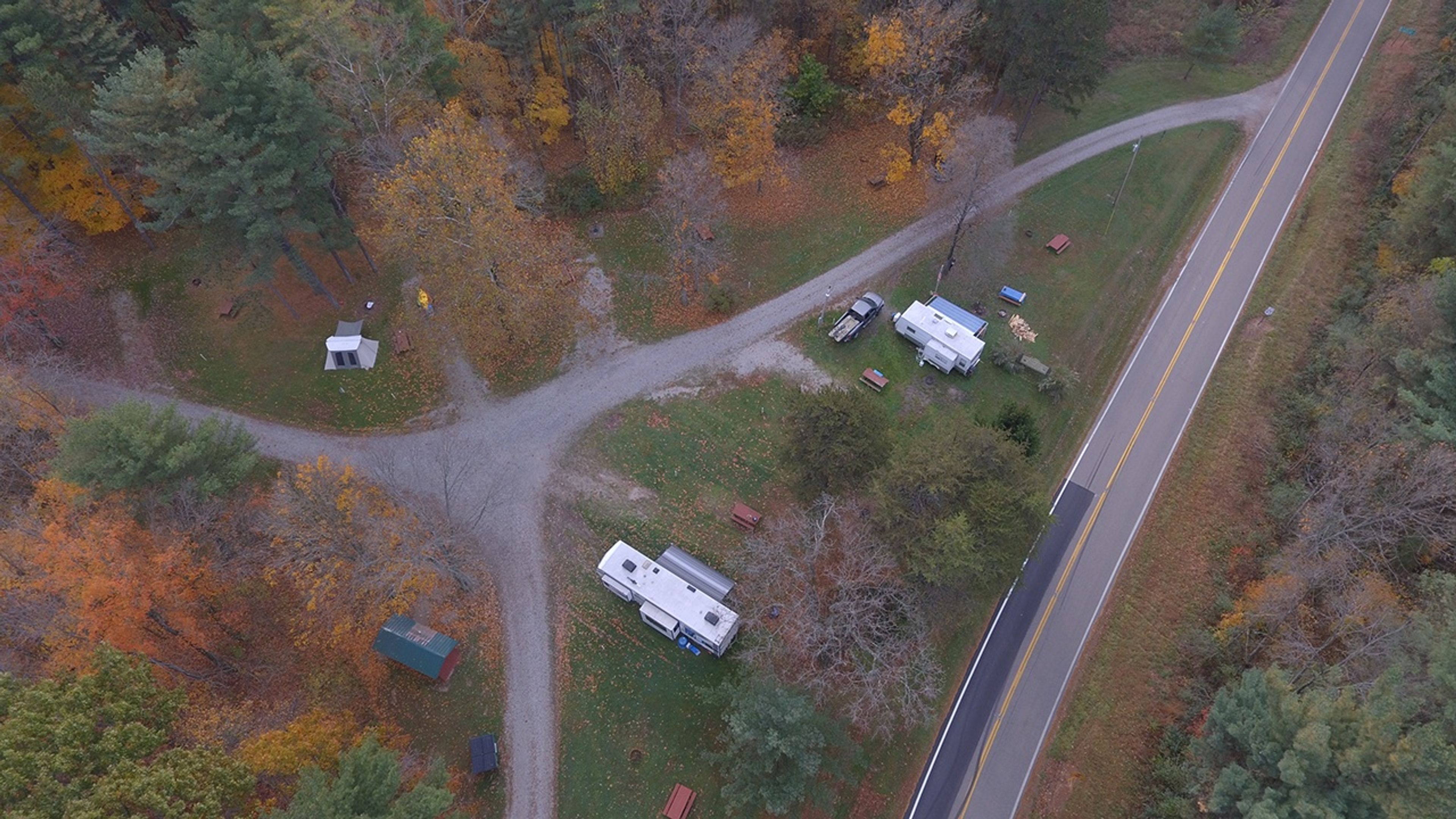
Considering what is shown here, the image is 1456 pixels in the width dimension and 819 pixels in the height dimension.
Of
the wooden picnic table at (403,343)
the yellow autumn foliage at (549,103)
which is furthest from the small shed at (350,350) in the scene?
the yellow autumn foliage at (549,103)

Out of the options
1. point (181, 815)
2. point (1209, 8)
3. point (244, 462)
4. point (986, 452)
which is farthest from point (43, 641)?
point (1209, 8)

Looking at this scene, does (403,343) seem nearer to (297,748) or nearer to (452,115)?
(452,115)

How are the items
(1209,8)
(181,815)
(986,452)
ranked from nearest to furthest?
(181,815), (986,452), (1209,8)

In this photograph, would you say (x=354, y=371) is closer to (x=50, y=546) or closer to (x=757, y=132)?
(x=50, y=546)

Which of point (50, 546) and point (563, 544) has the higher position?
point (563, 544)

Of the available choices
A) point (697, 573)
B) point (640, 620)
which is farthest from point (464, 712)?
point (697, 573)

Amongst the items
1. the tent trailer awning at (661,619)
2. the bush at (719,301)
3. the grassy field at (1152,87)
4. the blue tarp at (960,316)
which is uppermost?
the grassy field at (1152,87)

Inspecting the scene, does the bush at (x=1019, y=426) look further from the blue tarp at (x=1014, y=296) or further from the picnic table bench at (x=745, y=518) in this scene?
the picnic table bench at (x=745, y=518)
